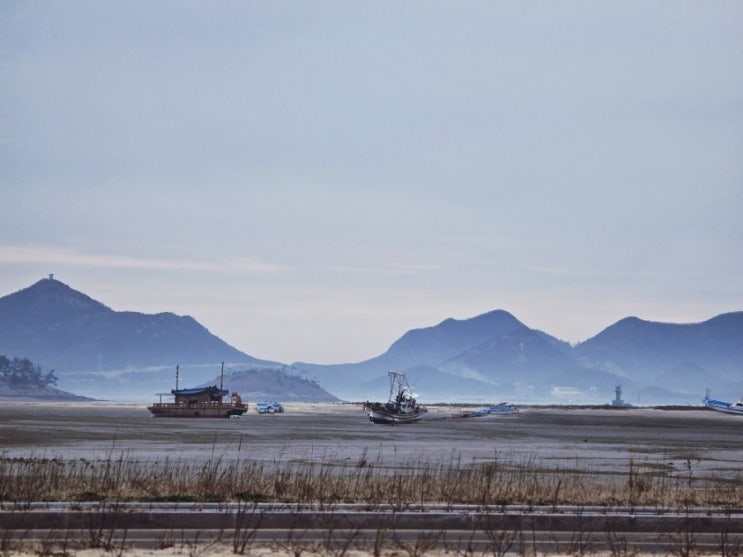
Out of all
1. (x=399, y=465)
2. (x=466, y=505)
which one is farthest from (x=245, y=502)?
(x=399, y=465)

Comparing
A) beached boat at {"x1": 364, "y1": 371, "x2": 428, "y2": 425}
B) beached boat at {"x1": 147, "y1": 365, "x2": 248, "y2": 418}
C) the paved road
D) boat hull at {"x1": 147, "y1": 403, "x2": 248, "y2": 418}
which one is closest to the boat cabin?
beached boat at {"x1": 147, "y1": 365, "x2": 248, "y2": 418}

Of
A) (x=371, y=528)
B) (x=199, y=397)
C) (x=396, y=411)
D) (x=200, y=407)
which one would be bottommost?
(x=371, y=528)

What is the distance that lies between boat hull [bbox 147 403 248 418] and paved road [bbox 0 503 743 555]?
107992 mm

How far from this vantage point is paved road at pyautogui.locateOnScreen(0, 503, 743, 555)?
19703mm

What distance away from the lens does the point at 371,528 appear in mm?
21781

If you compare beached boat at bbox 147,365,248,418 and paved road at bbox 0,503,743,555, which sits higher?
beached boat at bbox 147,365,248,418

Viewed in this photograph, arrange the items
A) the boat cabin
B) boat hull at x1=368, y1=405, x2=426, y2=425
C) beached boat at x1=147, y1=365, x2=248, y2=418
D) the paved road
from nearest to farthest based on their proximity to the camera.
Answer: the paved road, boat hull at x1=368, y1=405, x2=426, y2=425, beached boat at x1=147, y1=365, x2=248, y2=418, the boat cabin

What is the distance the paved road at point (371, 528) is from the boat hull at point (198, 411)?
354 feet

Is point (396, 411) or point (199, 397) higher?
point (199, 397)

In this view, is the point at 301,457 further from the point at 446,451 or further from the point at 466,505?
the point at 466,505

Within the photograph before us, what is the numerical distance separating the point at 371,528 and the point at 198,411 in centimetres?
11302

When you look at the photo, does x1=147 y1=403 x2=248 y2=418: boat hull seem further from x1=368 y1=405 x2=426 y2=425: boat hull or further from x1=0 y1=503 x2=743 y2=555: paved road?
x1=0 y1=503 x2=743 y2=555: paved road

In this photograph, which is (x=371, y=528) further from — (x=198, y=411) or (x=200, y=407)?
(x=200, y=407)

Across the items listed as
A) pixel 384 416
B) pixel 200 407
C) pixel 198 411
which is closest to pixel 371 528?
pixel 384 416
